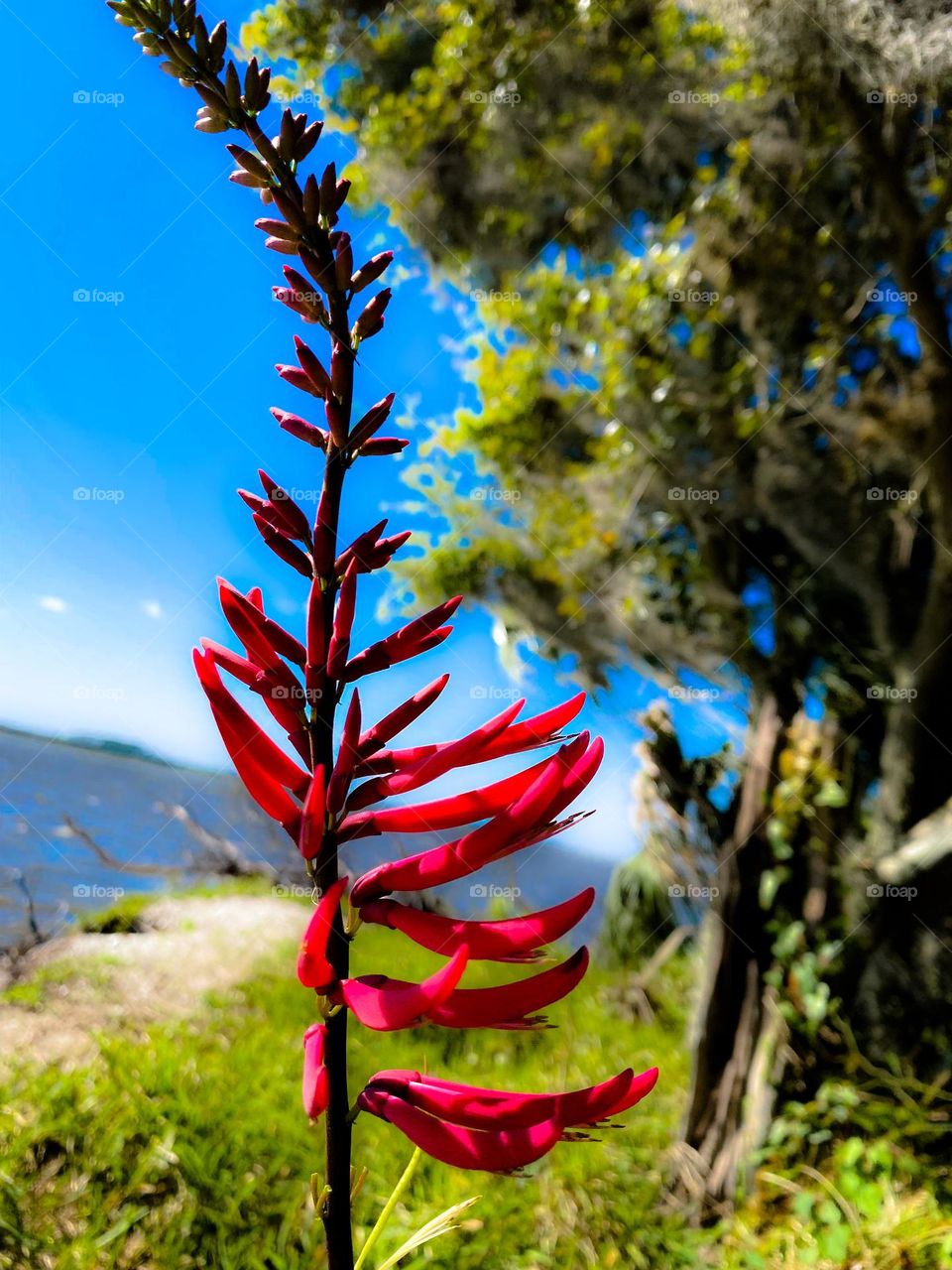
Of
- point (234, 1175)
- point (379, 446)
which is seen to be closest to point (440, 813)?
point (379, 446)

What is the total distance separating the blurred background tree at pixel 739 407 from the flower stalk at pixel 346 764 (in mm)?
2052

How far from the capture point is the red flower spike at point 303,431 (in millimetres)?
564

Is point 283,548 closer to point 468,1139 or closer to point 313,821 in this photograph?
point 313,821

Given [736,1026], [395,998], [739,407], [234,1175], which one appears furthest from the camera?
[739,407]

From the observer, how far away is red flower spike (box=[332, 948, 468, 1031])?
0.41 meters

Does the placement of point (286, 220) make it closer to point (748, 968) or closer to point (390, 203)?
point (748, 968)

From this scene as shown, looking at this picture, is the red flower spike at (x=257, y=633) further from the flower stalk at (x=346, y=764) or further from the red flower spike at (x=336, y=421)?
the red flower spike at (x=336, y=421)

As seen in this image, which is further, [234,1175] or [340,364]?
[234,1175]

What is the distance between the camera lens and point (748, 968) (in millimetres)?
2365

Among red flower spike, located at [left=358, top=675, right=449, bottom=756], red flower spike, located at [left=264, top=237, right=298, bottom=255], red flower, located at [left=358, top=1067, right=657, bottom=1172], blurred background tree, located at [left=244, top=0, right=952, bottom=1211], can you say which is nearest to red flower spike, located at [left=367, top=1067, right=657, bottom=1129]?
red flower, located at [left=358, top=1067, right=657, bottom=1172]

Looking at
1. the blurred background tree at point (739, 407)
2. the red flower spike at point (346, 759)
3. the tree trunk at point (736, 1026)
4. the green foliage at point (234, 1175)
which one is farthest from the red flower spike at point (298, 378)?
the tree trunk at point (736, 1026)

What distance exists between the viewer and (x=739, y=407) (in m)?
2.73

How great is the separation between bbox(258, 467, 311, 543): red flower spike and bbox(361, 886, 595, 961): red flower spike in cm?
26

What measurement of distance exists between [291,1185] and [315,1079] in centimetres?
163
